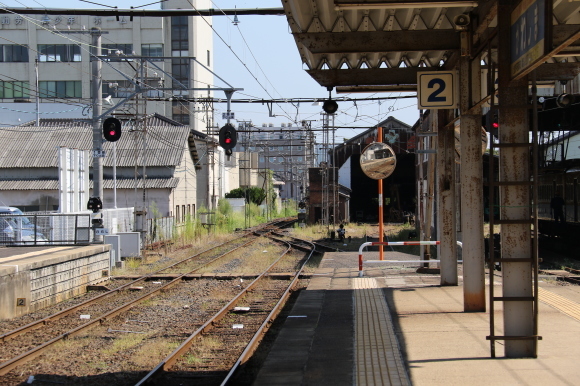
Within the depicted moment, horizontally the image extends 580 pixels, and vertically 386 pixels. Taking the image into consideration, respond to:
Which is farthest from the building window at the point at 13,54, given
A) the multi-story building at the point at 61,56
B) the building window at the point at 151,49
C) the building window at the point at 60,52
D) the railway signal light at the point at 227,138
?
the railway signal light at the point at 227,138

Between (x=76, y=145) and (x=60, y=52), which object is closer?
(x=76, y=145)

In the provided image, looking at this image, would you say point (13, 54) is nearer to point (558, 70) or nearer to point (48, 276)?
point (48, 276)

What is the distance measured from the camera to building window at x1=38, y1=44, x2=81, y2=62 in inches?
2404

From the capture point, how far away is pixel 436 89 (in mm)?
9430

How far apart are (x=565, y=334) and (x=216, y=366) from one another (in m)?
4.11

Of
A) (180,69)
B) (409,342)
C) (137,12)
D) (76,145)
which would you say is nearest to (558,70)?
(409,342)

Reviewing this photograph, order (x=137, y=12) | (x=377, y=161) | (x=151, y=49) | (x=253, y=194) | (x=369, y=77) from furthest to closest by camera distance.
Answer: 1. (x=253, y=194)
2. (x=151, y=49)
3. (x=377, y=161)
4. (x=369, y=77)
5. (x=137, y=12)

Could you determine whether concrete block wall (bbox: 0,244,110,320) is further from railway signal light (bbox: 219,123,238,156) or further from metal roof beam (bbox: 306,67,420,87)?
metal roof beam (bbox: 306,67,420,87)

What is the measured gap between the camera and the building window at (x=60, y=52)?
61.1m

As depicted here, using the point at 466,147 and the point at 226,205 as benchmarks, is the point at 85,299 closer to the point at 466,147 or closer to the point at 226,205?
the point at 466,147

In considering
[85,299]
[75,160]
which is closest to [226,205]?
[75,160]

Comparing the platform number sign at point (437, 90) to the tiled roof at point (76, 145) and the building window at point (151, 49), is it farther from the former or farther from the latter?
the building window at point (151, 49)

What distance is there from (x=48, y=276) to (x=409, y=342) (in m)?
8.76

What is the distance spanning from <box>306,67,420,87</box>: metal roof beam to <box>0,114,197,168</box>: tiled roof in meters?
31.0
